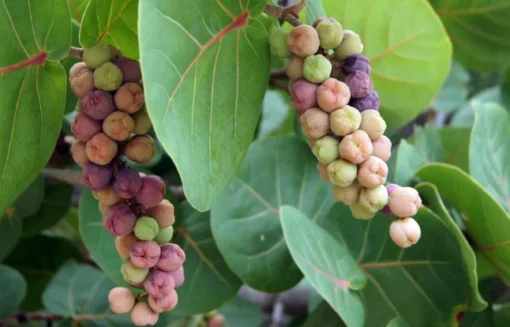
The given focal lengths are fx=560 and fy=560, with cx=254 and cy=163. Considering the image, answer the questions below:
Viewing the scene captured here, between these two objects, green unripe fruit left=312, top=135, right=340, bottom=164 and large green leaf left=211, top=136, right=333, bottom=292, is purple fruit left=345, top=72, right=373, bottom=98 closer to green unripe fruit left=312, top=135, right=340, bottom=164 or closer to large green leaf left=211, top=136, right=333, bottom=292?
green unripe fruit left=312, top=135, right=340, bottom=164

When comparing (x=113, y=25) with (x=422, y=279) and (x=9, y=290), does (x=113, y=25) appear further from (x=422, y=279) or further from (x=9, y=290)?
(x=9, y=290)

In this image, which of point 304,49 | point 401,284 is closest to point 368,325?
point 401,284

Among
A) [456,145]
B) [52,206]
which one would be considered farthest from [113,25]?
[456,145]

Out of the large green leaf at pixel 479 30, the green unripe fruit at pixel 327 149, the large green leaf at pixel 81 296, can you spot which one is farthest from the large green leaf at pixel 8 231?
the large green leaf at pixel 479 30

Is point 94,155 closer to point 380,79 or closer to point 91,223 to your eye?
point 91,223

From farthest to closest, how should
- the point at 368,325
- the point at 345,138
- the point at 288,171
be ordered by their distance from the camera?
the point at 288,171 → the point at 368,325 → the point at 345,138

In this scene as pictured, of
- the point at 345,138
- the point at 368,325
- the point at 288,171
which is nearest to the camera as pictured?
the point at 345,138

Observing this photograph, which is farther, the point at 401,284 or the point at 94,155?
the point at 401,284

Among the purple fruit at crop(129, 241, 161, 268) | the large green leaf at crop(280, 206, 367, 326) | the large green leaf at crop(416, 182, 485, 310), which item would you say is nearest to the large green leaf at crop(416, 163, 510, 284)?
the large green leaf at crop(416, 182, 485, 310)
